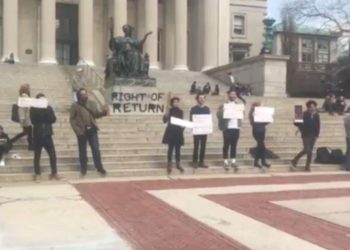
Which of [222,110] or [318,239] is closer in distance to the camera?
[318,239]

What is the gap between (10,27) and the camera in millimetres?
45688

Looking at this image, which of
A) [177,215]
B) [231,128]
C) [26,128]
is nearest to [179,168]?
[231,128]

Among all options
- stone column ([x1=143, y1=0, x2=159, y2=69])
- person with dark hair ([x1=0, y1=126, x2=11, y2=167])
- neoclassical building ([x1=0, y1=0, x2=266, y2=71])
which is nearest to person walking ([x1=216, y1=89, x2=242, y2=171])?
person with dark hair ([x1=0, y1=126, x2=11, y2=167])

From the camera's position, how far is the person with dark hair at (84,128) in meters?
13.6

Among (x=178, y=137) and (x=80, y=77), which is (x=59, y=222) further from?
(x=80, y=77)

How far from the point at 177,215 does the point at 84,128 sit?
4903mm

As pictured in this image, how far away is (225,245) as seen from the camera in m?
7.39

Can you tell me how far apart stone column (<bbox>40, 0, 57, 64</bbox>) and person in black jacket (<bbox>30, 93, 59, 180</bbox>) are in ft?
107

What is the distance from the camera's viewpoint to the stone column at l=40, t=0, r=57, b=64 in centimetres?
4562

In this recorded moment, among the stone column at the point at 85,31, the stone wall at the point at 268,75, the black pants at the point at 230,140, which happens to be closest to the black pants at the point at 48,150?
the black pants at the point at 230,140

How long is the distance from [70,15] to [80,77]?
20.5 meters

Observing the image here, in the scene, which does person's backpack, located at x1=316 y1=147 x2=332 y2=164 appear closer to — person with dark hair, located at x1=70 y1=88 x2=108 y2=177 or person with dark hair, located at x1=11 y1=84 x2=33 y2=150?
person with dark hair, located at x1=70 y1=88 x2=108 y2=177

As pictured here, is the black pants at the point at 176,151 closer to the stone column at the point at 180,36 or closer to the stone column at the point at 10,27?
the stone column at the point at 10,27

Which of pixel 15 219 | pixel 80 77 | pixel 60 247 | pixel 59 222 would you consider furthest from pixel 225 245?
pixel 80 77
